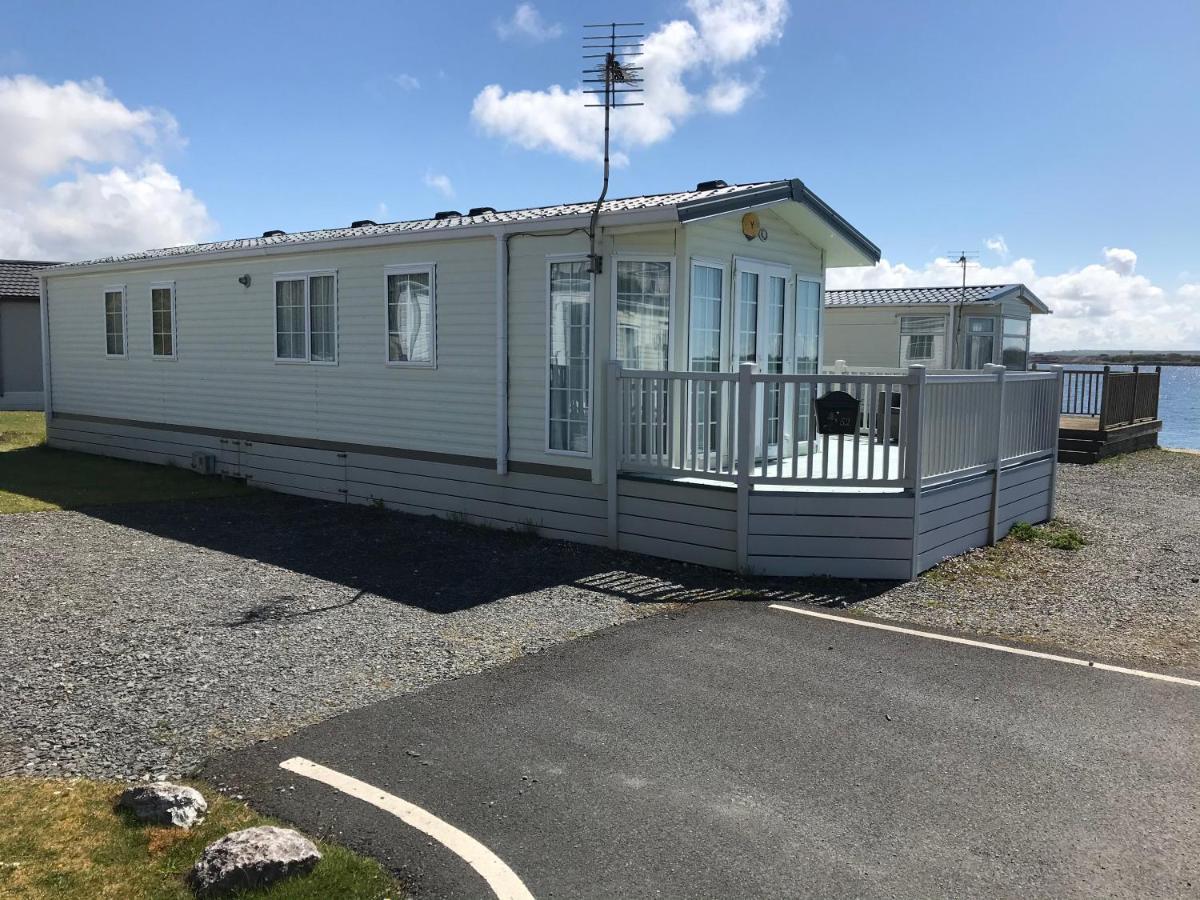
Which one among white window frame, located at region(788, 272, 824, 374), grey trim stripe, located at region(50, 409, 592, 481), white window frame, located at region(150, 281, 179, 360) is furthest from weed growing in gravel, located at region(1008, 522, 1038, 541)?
white window frame, located at region(150, 281, 179, 360)

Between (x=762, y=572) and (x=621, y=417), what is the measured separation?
5.65 ft

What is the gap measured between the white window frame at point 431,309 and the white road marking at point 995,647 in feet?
14.9

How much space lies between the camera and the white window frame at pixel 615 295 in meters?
7.93

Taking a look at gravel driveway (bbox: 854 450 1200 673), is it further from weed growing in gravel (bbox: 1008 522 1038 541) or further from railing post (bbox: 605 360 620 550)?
railing post (bbox: 605 360 620 550)

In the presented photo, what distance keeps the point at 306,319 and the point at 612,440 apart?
15.2 feet

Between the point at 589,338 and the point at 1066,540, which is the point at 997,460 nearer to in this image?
the point at 1066,540

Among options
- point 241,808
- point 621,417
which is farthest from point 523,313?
point 241,808

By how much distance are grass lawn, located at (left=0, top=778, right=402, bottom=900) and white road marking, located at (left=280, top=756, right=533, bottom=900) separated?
279mm

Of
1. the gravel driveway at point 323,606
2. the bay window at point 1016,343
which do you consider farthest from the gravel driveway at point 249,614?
the bay window at point 1016,343

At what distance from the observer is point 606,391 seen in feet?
26.2

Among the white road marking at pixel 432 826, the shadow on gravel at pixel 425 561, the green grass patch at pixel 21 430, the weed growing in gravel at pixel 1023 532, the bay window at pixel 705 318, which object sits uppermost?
the bay window at pixel 705 318

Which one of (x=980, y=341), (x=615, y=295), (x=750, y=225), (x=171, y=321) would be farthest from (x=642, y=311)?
(x=980, y=341)

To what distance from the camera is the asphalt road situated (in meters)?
3.17

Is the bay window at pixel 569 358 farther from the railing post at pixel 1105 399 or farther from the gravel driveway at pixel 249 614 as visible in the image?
the railing post at pixel 1105 399
